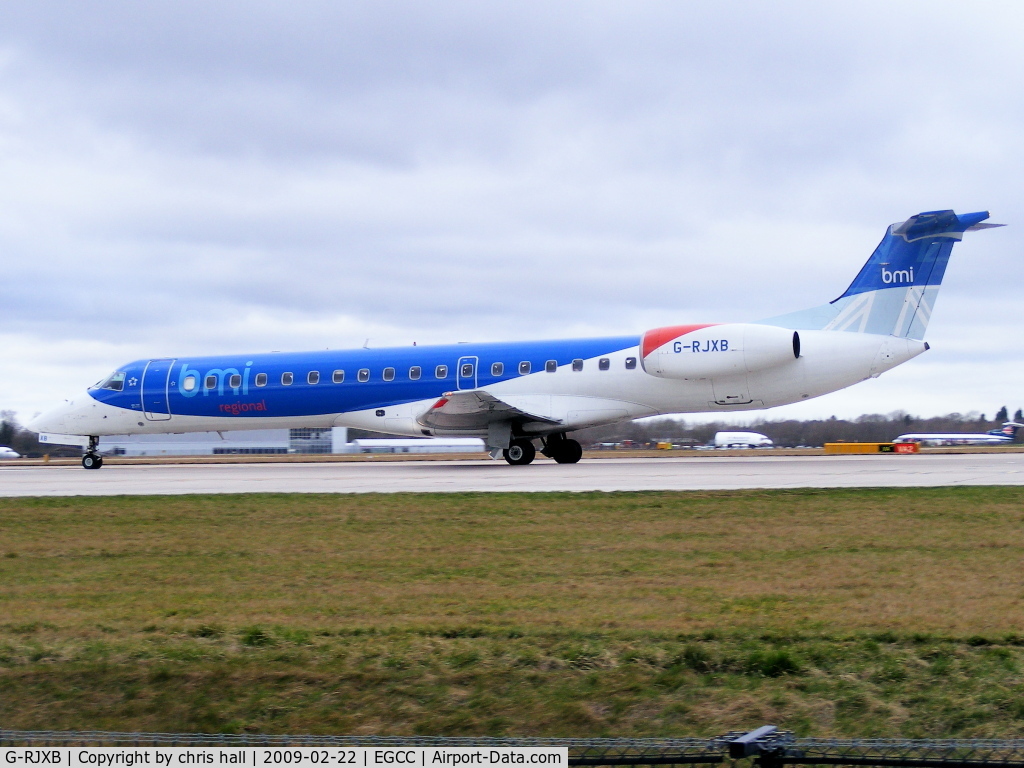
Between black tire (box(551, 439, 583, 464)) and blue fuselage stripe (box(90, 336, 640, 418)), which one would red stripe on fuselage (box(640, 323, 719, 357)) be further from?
black tire (box(551, 439, 583, 464))

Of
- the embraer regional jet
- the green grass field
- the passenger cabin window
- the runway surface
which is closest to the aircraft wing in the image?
the embraer regional jet

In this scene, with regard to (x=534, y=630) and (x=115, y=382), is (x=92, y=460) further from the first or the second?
(x=534, y=630)

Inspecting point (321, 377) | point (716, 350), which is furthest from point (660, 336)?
point (321, 377)

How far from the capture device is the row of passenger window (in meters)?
27.9

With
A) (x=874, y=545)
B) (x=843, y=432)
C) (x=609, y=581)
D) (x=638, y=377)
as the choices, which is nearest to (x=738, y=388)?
(x=638, y=377)

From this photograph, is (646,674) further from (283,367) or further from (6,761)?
(283,367)

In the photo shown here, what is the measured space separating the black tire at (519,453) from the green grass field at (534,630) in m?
15.7

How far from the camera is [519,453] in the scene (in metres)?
28.7

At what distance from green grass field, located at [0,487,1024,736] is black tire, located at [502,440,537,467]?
15727mm

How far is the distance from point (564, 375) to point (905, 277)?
9.43 metres

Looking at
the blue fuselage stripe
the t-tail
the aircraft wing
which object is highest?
the t-tail

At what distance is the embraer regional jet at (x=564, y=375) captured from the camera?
26250 mm

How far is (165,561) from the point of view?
37.7 ft

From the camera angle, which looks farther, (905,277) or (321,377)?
(321,377)
